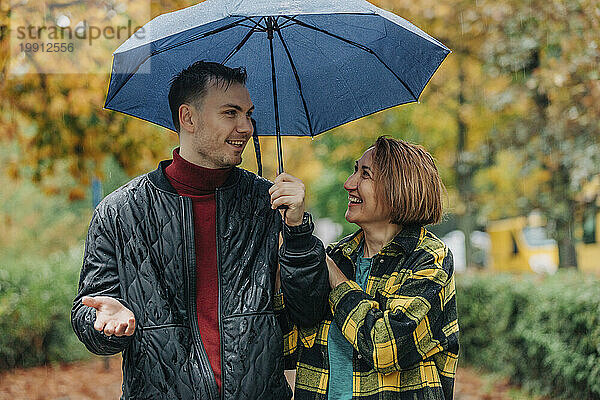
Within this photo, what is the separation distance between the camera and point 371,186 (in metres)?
3.33

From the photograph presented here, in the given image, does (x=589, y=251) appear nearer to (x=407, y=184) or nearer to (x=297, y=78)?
Result: (x=297, y=78)

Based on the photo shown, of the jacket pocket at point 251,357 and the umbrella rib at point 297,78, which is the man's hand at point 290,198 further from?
the umbrella rib at point 297,78

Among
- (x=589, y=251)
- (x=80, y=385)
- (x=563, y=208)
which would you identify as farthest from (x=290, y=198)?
(x=589, y=251)

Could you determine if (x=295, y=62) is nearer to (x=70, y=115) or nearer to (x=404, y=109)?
(x=70, y=115)

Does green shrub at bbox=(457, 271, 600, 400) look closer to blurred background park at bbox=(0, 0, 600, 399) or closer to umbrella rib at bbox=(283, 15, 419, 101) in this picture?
blurred background park at bbox=(0, 0, 600, 399)

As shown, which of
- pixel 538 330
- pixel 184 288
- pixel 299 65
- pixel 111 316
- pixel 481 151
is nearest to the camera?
pixel 111 316

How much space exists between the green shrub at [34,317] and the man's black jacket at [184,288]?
24.0 feet

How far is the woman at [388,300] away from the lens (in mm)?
3006

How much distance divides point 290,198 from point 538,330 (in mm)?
5766

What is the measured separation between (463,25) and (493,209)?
323cm

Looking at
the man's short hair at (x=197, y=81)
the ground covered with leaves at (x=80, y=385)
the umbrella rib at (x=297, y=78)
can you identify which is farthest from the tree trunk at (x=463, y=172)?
the man's short hair at (x=197, y=81)

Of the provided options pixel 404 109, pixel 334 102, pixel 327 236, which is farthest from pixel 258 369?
pixel 327 236

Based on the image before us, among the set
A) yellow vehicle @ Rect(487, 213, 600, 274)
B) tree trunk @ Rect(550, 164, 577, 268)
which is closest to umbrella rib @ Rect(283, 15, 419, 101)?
tree trunk @ Rect(550, 164, 577, 268)

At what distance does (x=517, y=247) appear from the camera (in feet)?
75.6
